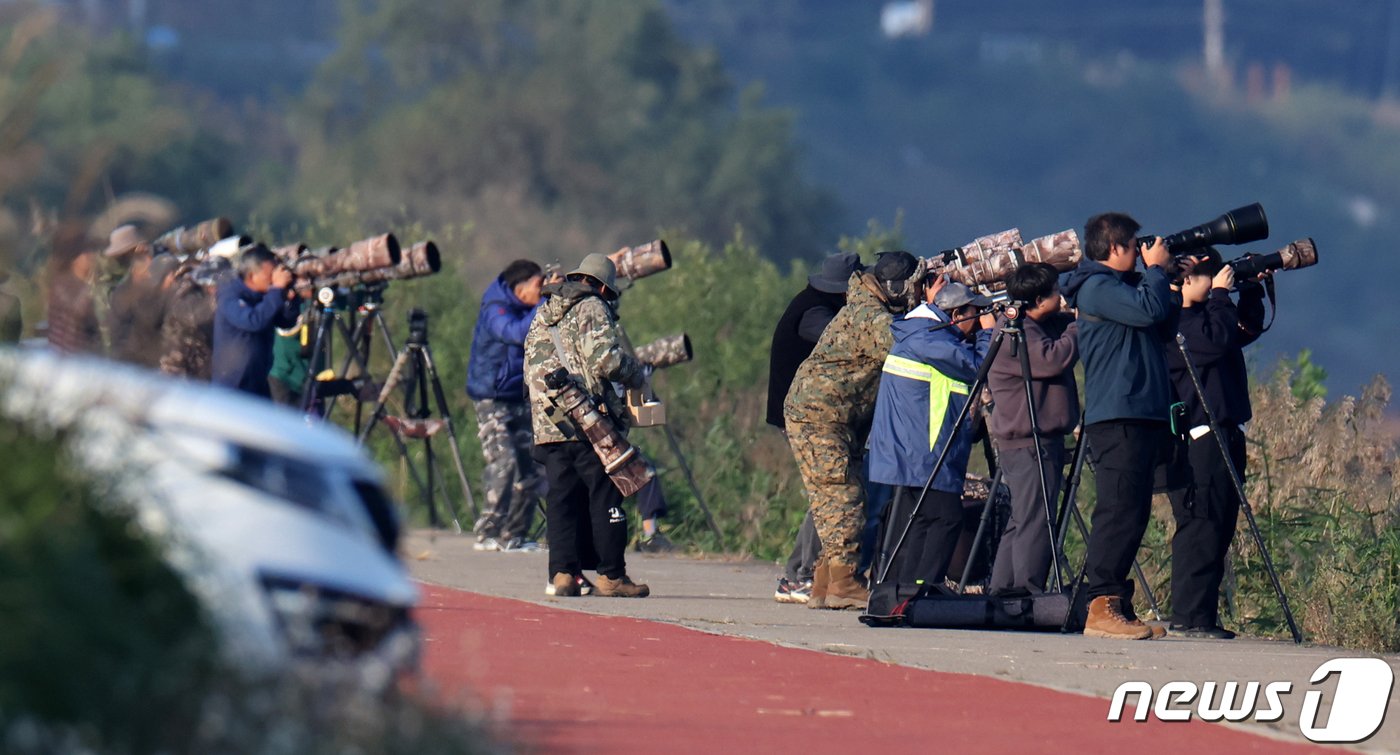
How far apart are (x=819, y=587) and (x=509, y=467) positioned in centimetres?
379

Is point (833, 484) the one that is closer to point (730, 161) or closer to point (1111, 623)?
point (1111, 623)

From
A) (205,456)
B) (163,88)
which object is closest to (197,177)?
(163,88)

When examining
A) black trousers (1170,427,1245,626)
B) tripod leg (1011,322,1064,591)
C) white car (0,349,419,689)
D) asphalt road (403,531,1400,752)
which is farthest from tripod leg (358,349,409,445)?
white car (0,349,419,689)

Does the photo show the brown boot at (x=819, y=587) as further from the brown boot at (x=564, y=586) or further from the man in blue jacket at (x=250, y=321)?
the man in blue jacket at (x=250, y=321)

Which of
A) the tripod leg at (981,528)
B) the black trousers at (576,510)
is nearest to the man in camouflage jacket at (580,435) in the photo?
the black trousers at (576,510)

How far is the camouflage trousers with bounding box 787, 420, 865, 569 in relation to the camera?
12.8 meters

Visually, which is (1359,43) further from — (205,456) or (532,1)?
(205,456)

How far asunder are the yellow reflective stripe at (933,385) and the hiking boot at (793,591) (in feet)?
4.22

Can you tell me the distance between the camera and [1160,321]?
37.1ft

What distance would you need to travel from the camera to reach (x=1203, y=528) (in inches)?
476

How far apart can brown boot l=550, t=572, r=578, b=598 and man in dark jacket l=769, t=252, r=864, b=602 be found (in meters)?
1.15

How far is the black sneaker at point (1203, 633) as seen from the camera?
39.5 feet

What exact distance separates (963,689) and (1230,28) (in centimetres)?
10540

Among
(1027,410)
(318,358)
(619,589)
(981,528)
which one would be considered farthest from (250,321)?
(1027,410)
